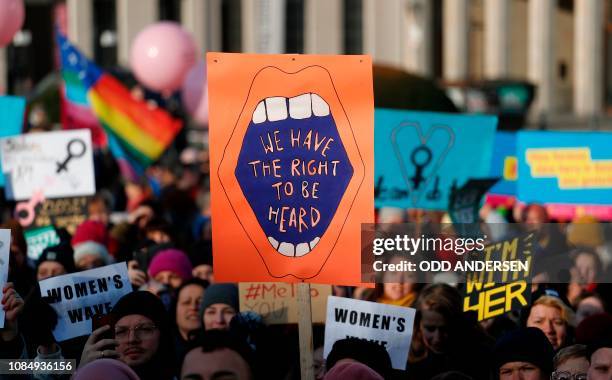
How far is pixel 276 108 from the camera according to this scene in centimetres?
579

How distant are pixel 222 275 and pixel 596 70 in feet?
124

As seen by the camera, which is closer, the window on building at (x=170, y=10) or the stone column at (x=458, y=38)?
the stone column at (x=458, y=38)

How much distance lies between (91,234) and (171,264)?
129 cm

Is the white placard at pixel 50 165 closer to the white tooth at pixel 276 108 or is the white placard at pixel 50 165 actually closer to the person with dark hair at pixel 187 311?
→ the person with dark hair at pixel 187 311

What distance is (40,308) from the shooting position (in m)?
6.04

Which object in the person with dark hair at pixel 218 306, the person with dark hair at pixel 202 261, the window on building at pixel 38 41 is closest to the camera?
the person with dark hair at pixel 218 306

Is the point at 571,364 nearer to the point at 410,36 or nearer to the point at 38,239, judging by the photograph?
the point at 38,239

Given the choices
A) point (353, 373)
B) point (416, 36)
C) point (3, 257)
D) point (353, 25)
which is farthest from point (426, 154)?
point (353, 25)

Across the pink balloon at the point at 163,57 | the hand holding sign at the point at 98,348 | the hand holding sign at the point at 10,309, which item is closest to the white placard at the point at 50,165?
the hand holding sign at the point at 10,309

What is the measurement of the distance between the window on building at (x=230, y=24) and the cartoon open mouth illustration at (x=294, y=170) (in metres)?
39.3

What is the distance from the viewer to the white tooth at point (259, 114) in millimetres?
5734

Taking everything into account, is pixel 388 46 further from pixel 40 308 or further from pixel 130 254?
pixel 40 308

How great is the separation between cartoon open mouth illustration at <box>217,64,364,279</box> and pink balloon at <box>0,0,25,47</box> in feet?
16.7

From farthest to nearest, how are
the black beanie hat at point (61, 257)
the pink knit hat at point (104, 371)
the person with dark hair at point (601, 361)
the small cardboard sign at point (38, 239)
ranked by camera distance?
the small cardboard sign at point (38, 239), the black beanie hat at point (61, 257), the person with dark hair at point (601, 361), the pink knit hat at point (104, 371)
